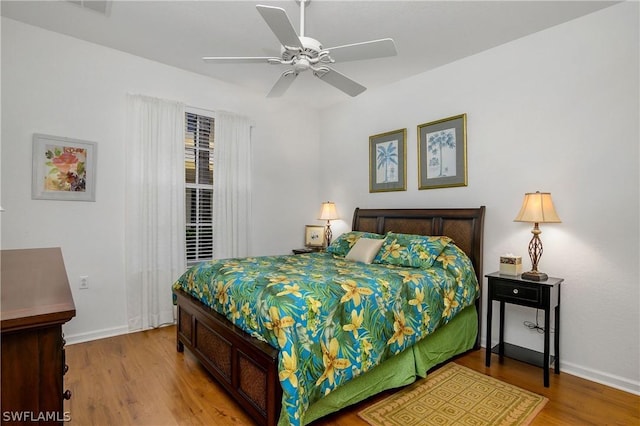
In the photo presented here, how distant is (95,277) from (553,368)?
14.0ft

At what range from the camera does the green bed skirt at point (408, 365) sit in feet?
6.57

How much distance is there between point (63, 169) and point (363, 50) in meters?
2.94

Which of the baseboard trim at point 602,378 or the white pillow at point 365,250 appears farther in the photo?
the white pillow at point 365,250

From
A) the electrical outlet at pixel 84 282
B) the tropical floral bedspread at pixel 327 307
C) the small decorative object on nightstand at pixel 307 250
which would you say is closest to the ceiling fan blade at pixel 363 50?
the tropical floral bedspread at pixel 327 307

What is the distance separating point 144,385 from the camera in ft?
7.97

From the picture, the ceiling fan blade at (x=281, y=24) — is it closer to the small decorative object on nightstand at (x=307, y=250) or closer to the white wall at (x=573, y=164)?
the white wall at (x=573, y=164)

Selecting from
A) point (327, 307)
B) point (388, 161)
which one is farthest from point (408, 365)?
point (388, 161)

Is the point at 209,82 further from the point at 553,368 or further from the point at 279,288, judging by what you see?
the point at 553,368

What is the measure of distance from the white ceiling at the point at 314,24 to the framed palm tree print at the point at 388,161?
2.80 ft

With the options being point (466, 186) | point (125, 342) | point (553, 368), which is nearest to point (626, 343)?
point (553, 368)

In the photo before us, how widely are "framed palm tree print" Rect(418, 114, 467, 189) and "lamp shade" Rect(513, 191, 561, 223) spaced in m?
0.79

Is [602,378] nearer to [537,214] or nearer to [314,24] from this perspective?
[537,214]

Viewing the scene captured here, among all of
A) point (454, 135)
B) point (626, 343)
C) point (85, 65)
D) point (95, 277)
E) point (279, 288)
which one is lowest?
point (626, 343)

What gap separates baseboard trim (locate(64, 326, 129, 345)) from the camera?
3.17 meters
